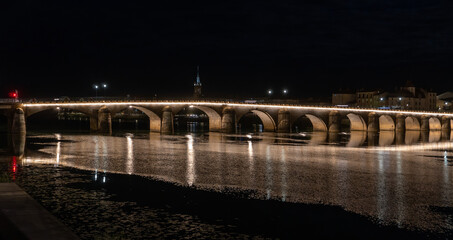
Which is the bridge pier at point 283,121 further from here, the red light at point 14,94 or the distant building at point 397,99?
the distant building at point 397,99

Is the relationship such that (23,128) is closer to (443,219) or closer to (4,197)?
(4,197)

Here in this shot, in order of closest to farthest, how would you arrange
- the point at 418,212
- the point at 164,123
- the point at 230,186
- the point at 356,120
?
the point at 418,212
the point at 230,186
the point at 164,123
the point at 356,120

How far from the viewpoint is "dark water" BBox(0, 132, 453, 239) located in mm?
16156

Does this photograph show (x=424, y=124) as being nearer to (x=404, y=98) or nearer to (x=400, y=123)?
(x=400, y=123)

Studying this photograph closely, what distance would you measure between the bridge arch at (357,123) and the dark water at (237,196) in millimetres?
67749

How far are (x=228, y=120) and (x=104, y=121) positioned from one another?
22.2 meters

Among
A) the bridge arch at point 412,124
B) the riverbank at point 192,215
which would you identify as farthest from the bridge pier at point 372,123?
the riverbank at point 192,215

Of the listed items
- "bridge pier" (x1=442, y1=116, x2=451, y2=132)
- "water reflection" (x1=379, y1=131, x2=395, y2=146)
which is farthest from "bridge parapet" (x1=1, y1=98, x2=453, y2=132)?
"water reflection" (x1=379, y1=131, x2=395, y2=146)

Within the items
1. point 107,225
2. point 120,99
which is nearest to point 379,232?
point 107,225

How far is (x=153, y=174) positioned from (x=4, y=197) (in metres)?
11.9

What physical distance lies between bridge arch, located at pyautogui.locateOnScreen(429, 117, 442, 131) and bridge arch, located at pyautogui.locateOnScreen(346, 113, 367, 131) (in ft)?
95.8

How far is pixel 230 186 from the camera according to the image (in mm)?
24047

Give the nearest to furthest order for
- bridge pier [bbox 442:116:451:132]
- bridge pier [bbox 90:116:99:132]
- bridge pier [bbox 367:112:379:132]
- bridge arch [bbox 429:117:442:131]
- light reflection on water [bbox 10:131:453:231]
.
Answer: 1. light reflection on water [bbox 10:131:453:231]
2. bridge pier [bbox 90:116:99:132]
3. bridge pier [bbox 367:112:379:132]
4. bridge pier [bbox 442:116:451:132]
5. bridge arch [bbox 429:117:442:131]

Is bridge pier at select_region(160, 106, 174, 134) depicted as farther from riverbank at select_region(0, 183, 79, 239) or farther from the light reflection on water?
riverbank at select_region(0, 183, 79, 239)
